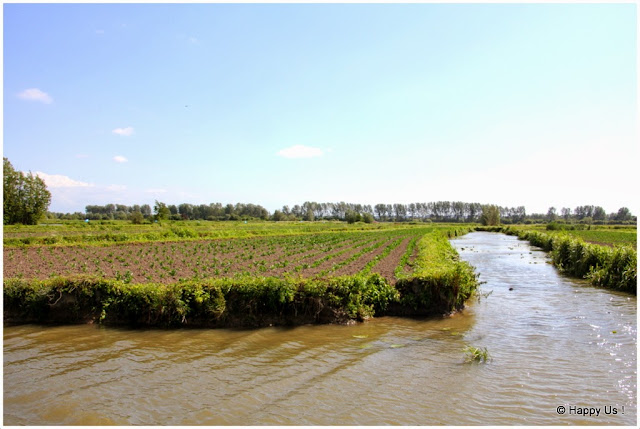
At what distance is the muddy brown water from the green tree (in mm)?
Result: 62593

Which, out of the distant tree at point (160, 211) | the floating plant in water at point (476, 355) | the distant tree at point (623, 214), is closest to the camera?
the floating plant in water at point (476, 355)

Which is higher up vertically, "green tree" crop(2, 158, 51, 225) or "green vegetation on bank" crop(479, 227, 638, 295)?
"green tree" crop(2, 158, 51, 225)

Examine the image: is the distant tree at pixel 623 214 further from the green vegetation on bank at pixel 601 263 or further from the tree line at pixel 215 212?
the green vegetation on bank at pixel 601 263

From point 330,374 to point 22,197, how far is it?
70940 mm

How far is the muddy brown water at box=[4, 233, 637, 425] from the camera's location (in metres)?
5.65

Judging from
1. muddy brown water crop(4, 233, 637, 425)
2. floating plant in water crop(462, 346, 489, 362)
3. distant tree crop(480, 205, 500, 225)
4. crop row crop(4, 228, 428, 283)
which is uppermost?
distant tree crop(480, 205, 500, 225)

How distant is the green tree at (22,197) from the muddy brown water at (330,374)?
62.6 meters

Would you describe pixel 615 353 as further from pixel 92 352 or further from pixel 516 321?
pixel 92 352

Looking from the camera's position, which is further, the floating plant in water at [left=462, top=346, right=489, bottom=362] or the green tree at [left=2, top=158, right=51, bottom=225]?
the green tree at [left=2, top=158, right=51, bottom=225]

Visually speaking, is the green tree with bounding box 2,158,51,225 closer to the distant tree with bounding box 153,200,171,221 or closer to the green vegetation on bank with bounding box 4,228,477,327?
the distant tree with bounding box 153,200,171,221

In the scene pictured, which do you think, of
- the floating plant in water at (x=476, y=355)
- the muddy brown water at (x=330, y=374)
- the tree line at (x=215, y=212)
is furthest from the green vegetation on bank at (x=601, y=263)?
the tree line at (x=215, y=212)

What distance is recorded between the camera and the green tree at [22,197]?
5806cm

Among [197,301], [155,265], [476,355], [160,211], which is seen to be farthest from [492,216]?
[197,301]

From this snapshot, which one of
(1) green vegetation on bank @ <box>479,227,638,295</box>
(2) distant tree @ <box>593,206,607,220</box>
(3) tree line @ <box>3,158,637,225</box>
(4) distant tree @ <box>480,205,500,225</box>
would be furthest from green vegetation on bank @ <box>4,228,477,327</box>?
(2) distant tree @ <box>593,206,607,220</box>
